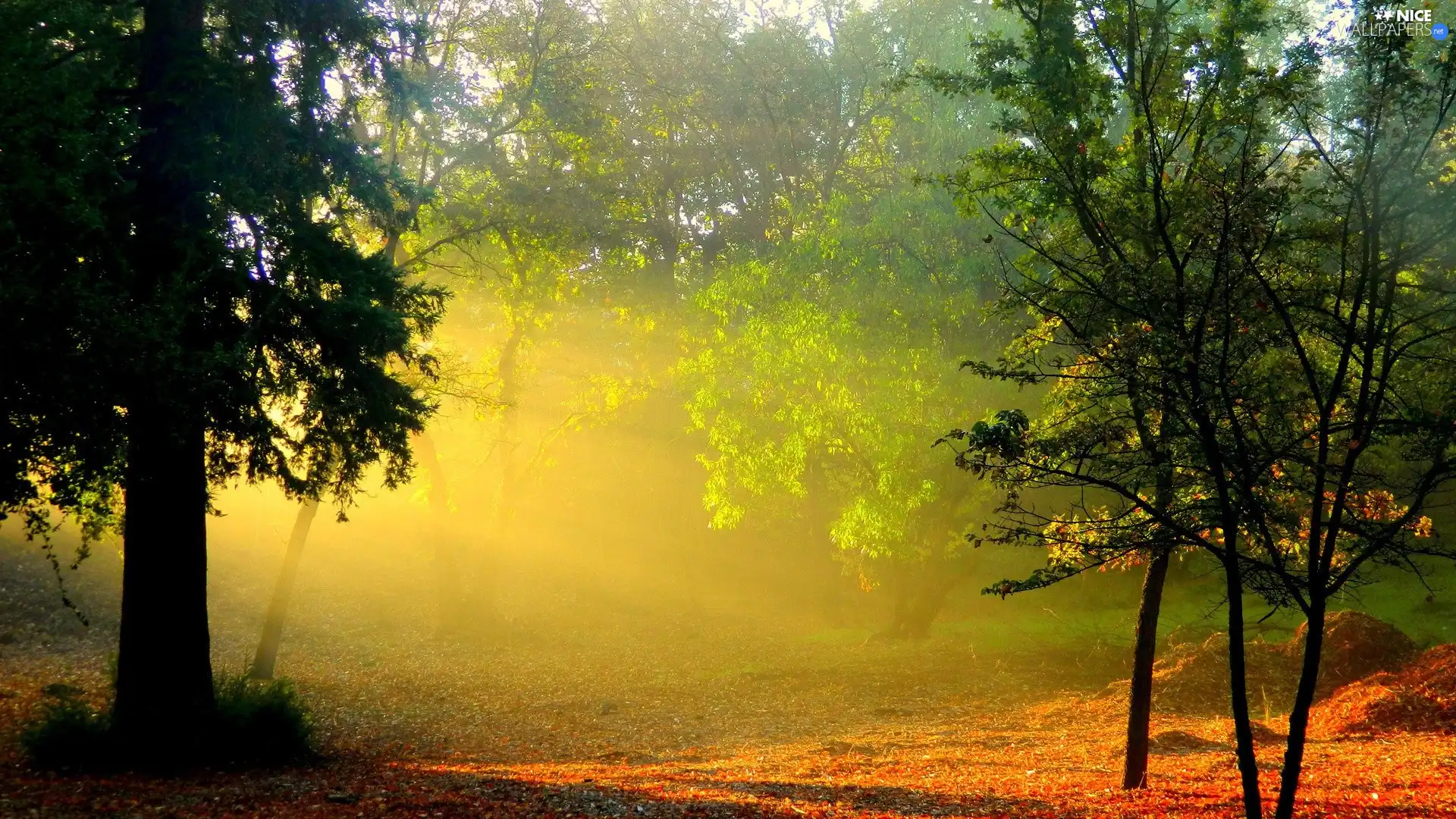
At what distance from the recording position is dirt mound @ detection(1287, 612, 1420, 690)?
15.3 meters

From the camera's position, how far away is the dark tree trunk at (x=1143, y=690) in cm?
952

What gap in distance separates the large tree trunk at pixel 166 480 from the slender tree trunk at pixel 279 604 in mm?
7205

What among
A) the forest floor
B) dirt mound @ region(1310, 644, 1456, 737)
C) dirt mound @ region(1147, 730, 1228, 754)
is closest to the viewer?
the forest floor

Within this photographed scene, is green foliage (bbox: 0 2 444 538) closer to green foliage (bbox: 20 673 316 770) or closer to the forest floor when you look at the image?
green foliage (bbox: 20 673 316 770)

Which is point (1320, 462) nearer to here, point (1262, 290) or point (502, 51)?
point (1262, 290)

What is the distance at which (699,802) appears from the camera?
8.18 meters

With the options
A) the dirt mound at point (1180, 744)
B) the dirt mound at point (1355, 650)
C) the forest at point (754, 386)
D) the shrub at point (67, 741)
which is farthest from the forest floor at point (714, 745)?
the dirt mound at point (1355, 650)

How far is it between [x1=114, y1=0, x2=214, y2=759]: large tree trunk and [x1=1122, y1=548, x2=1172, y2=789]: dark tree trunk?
10070 millimetres

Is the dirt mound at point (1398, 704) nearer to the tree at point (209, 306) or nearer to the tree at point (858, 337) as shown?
the tree at point (858, 337)

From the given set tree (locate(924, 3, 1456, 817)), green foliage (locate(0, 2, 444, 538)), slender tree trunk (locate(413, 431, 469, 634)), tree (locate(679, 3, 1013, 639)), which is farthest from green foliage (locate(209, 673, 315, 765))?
slender tree trunk (locate(413, 431, 469, 634))

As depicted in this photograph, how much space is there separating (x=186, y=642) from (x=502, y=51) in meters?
15.0

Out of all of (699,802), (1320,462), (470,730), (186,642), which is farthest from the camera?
(470,730)

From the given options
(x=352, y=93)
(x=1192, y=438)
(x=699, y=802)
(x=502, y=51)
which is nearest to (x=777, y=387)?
(x=502, y=51)

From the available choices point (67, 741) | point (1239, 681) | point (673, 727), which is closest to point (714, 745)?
point (673, 727)
